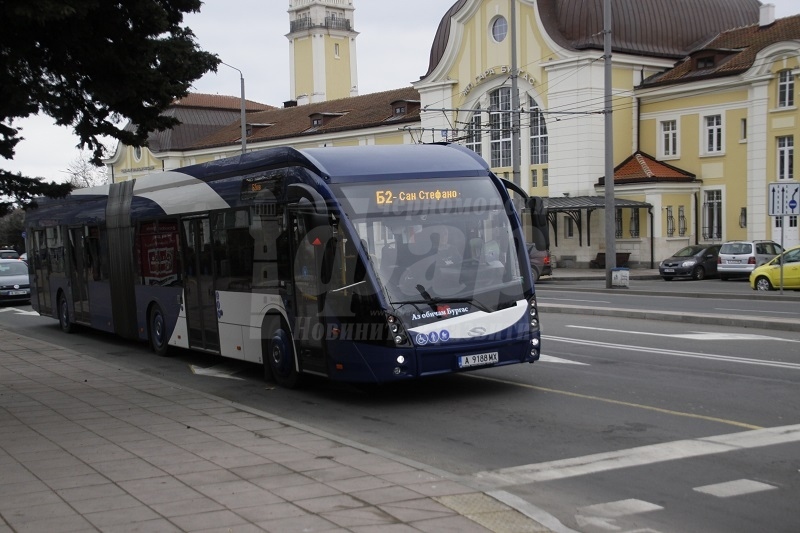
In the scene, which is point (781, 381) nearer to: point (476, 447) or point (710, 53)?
point (476, 447)

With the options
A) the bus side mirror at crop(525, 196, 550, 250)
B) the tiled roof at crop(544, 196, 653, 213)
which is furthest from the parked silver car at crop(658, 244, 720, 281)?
the bus side mirror at crop(525, 196, 550, 250)

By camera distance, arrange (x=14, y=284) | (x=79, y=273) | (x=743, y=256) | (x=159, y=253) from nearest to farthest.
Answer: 1. (x=159, y=253)
2. (x=79, y=273)
3. (x=14, y=284)
4. (x=743, y=256)

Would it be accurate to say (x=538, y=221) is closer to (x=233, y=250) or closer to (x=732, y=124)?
(x=233, y=250)

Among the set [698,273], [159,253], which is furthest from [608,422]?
[698,273]

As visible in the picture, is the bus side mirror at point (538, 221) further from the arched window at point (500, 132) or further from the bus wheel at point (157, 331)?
the arched window at point (500, 132)

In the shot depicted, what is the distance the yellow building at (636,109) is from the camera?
45562 millimetres

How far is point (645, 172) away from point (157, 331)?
118ft

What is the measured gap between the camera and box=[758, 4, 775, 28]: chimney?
49500mm

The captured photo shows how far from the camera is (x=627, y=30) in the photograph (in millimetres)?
52781

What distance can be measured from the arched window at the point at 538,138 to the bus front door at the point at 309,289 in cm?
4284

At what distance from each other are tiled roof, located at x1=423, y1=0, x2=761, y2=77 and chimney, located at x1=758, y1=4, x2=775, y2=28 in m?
4.79

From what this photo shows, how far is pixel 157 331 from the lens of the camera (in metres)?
17.9

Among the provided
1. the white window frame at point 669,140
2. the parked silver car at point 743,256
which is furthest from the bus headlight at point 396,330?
the white window frame at point 669,140

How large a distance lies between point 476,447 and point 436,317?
2.27 meters
